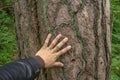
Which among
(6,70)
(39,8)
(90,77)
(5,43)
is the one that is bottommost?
(5,43)

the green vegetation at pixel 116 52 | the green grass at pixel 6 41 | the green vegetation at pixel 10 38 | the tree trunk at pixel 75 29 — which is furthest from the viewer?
the green grass at pixel 6 41

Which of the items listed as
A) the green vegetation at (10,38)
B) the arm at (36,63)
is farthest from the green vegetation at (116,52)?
the arm at (36,63)

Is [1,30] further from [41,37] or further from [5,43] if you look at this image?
[41,37]

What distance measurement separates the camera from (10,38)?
5.34m

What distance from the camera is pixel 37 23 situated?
79.5 inches

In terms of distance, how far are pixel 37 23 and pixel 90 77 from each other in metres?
0.59

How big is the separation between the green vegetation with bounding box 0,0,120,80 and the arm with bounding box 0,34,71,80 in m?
1.97

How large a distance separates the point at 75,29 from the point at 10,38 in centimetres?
362

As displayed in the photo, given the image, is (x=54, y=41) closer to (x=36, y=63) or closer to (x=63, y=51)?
(x=63, y=51)

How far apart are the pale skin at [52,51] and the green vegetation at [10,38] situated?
6.44ft

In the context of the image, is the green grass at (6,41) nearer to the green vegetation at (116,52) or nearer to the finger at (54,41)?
the green vegetation at (116,52)

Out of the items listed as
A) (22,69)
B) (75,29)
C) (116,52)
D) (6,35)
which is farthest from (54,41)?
(6,35)

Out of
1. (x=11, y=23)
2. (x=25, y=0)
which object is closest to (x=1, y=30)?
(x=11, y=23)

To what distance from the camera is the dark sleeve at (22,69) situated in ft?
6.19
